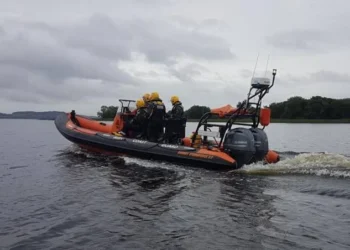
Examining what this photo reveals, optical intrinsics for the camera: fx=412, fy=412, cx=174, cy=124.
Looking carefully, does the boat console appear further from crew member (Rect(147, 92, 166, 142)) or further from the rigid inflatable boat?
crew member (Rect(147, 92, 166, 142))

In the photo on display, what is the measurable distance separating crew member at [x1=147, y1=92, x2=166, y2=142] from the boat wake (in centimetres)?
314

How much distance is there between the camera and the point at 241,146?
31.6ft

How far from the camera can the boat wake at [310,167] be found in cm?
885

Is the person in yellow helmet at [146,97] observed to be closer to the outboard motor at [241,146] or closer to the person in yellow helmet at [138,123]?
the person in yellow helmet at [138,123]

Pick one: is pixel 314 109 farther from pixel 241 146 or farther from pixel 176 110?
pixel 241 146

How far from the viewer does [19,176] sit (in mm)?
9438

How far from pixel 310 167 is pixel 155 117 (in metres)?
4.44

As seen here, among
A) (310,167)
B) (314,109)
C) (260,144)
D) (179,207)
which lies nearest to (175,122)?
(260,144)

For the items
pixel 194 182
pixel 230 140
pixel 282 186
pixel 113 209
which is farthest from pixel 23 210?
pixel 230 140

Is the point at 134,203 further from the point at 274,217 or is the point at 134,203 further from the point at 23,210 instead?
the point at 274,217

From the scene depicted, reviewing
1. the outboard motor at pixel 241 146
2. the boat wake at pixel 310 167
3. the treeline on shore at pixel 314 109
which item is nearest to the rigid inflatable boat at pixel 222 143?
the outboard motor at pixel 241 146

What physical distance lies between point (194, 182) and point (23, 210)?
3.48m

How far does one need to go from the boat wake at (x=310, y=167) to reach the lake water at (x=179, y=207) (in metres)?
0.02

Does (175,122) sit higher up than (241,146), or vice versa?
(175,122)
